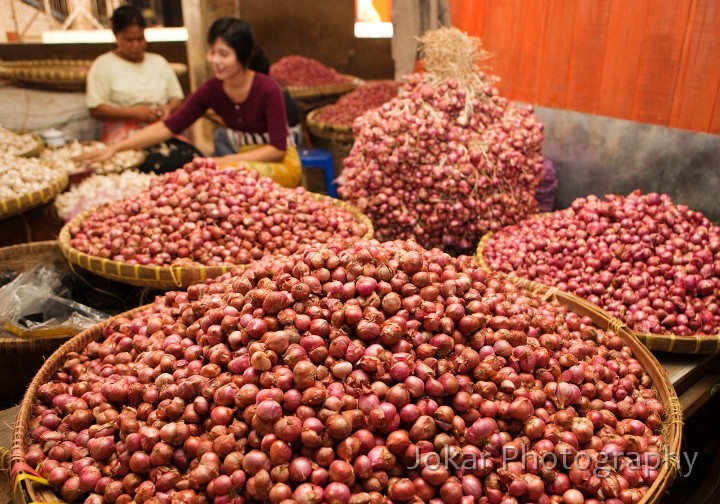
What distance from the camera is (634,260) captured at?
2.12 meters

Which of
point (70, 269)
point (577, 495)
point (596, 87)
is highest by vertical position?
point (596, 87)

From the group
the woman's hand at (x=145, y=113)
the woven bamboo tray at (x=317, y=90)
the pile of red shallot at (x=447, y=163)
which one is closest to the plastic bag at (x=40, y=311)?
the pile of red shallot at (x=447, y=163)

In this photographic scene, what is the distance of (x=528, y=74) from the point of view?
3.56 m

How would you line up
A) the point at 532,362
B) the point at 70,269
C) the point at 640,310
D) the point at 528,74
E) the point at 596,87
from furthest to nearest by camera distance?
1. the point at 528,74
2. the point at 596,87
3. the point at 70,269
4. the point at 640,310
5. the point at 532,362

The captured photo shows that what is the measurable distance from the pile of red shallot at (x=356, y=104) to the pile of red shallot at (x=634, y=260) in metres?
2.53

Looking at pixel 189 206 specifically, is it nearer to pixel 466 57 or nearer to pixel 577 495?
pixel 466 57

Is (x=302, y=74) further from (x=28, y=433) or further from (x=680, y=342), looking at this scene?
(x=28, y=433)

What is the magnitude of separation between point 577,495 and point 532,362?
315 mm

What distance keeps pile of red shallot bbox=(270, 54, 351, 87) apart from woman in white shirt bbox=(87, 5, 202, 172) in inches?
60.0

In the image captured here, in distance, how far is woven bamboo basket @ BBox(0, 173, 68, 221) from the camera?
2.72 meters

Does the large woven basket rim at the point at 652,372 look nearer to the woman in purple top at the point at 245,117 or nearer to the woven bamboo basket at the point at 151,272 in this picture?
the woven bamboo basket at the point at 151,272

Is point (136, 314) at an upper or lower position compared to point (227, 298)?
lower

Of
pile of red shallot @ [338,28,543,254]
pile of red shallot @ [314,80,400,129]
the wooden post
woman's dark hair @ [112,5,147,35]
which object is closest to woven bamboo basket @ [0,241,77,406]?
pile of red shallot @ [338,28,543,254]

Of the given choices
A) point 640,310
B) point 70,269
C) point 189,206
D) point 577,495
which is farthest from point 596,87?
point 70,269
